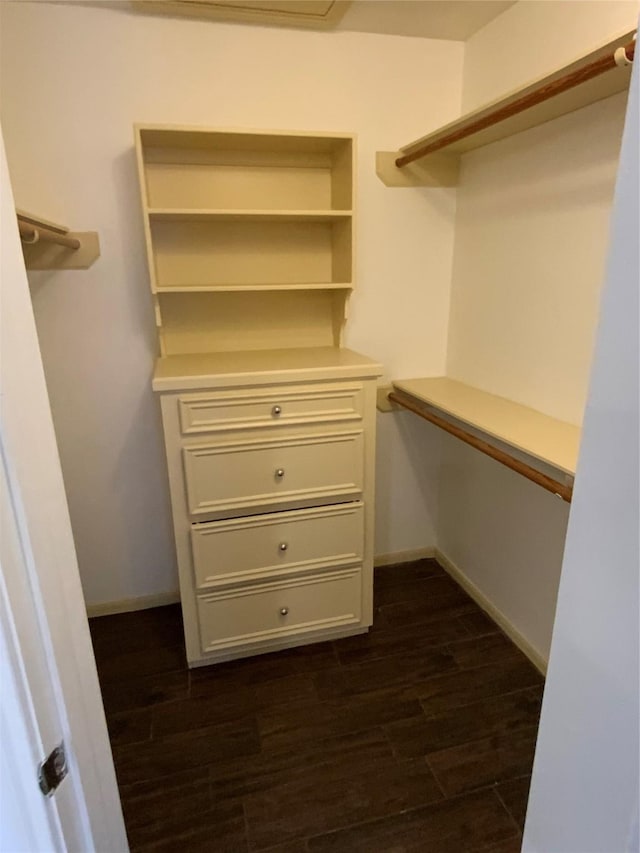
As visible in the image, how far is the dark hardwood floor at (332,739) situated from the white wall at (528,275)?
14.6 inches

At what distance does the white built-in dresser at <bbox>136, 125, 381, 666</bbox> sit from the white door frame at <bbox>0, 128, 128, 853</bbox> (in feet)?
3.39

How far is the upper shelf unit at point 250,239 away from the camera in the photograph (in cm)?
190

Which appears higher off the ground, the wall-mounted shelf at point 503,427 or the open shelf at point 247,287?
the open shelf at point 247,287

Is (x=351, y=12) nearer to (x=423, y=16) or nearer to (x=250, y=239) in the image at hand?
(x=423, y=16)

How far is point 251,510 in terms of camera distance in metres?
1.84

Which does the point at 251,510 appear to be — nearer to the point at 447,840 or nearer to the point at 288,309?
the point at 288,309

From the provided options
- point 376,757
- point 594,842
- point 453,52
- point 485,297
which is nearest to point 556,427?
point 485,297

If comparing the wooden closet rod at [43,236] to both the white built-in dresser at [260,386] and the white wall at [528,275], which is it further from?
the white wall at [528,275]

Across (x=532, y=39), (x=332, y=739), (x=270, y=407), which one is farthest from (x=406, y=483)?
(x=532, y=39)

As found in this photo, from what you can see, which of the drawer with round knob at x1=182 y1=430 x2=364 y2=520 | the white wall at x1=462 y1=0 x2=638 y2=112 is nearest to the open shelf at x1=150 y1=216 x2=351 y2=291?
the drawer with round knob at x1=182 y1=430 x2=364 y2=520

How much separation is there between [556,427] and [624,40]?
1.02m

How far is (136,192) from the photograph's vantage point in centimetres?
192

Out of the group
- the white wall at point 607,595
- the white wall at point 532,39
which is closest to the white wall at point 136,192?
the white wall at point 532,39

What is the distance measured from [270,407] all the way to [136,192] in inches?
37.8
